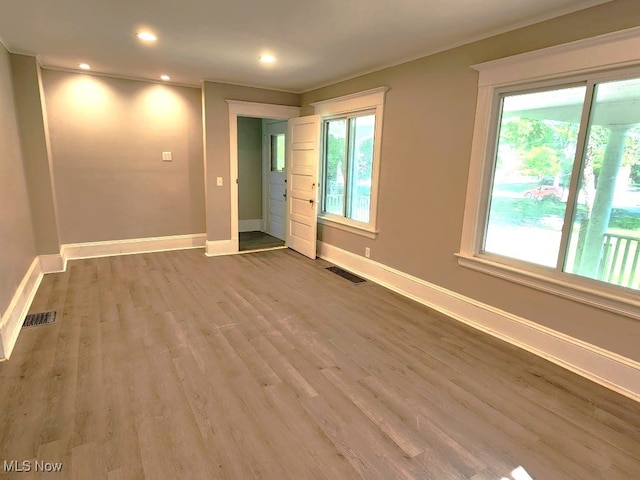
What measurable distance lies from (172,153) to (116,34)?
2.26 metres

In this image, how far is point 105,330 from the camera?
9.82 ft

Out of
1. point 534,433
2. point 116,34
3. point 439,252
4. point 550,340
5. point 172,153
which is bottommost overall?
point 534,433

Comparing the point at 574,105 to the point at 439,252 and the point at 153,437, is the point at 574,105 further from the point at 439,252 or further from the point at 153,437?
the point at 153,437

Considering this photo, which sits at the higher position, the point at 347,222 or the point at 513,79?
the point at 513,79

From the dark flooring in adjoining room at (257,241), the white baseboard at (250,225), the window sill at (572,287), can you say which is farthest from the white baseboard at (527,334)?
the white baseboard at (250,225)

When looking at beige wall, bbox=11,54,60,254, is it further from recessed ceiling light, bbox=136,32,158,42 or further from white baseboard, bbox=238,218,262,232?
white baseboard, bbox=238,218,262,232

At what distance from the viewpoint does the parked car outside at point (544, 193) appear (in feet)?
9.03

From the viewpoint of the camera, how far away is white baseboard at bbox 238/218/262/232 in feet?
23.3

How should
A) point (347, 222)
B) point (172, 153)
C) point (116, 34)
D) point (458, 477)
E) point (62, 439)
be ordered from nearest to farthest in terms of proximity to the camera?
point (458, 477), point (62, 439), point (116, 34), point (347, 222), point (172, 153)

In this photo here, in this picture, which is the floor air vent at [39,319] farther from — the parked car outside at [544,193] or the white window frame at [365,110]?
the parked car outside at [544,193]

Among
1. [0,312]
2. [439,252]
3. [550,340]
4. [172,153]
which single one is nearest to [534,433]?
[550,340]

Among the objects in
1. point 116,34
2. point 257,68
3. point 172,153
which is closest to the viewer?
point 116,34

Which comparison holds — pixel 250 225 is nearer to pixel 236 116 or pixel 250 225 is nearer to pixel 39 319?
pixel 236 116

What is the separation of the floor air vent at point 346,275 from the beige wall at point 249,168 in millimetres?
2882
